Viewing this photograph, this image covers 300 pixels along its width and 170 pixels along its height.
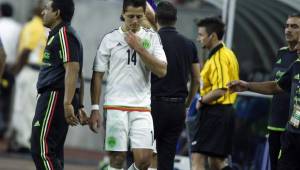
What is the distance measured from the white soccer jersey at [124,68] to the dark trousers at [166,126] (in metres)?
1.08

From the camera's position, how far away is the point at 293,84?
34.1 ft

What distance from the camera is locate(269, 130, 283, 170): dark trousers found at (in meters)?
11.7

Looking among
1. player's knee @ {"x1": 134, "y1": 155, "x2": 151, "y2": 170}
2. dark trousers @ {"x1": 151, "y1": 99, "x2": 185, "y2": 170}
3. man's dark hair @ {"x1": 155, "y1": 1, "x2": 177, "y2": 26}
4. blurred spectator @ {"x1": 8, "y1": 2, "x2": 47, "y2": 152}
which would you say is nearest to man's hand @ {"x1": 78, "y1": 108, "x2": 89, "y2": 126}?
player's knee @ {"x1": 134, "y1": 155, "x2": 151, "y2": 170}

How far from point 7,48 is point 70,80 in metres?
7.05

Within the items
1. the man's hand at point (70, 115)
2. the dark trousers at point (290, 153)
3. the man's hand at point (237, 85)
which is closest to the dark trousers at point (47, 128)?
the man's hand at point (70, 115)

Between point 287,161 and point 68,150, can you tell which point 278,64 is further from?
point 68,150

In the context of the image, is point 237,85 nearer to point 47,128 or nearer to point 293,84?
point 293,84

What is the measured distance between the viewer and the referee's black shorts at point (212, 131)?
41.3 feet

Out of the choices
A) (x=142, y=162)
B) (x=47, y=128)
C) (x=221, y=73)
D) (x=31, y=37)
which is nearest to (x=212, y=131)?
(x=221, y=73)

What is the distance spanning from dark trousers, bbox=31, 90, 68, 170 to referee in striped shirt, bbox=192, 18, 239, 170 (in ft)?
7.65

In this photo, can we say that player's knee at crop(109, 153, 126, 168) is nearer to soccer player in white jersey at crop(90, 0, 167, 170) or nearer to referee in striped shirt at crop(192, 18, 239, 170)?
soccer player in white jersey at crop(90, 0, 167, 170)

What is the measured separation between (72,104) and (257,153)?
4.20 metres

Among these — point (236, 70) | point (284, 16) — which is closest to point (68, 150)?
point (284, 16)

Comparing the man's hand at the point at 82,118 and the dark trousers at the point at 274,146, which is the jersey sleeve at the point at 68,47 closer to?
the man's hand at the point at 82,118
